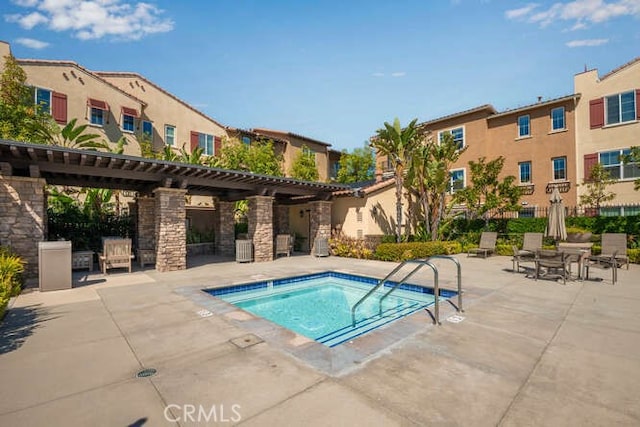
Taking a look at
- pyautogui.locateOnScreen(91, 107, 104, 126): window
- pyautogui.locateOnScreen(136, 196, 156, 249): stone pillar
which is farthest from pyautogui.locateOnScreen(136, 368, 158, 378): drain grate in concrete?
pyautogui.locateOnScreen(91, 107, 104, 126): window

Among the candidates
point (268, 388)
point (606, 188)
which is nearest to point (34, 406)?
point (268, 388)

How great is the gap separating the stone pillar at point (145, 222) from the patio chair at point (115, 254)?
134 inches

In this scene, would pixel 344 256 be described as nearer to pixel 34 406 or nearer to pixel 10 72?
pixel 34 406

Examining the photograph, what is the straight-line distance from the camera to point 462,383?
11.7ft

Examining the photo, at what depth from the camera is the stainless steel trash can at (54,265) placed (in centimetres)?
829

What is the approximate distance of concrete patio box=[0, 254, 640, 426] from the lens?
3.02 meters

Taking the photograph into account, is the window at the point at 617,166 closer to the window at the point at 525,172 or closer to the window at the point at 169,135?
the window at the point at 525,172

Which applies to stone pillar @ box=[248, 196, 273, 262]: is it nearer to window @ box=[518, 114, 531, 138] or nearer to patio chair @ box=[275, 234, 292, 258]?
patio chair @ box=[275, 234, 292, 258]

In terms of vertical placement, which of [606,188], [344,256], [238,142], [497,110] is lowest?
[344,256]

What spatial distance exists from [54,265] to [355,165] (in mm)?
28987

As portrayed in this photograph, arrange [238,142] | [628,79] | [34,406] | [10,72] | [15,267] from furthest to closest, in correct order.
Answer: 1. [238,142]
2. [628,79]
3. [10,72]
4. [15,267]
5. [34,406]

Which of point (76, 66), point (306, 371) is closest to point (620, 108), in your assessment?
point (306, 371)

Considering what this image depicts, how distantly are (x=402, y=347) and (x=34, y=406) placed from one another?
451 cm

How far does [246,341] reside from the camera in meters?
4.85
